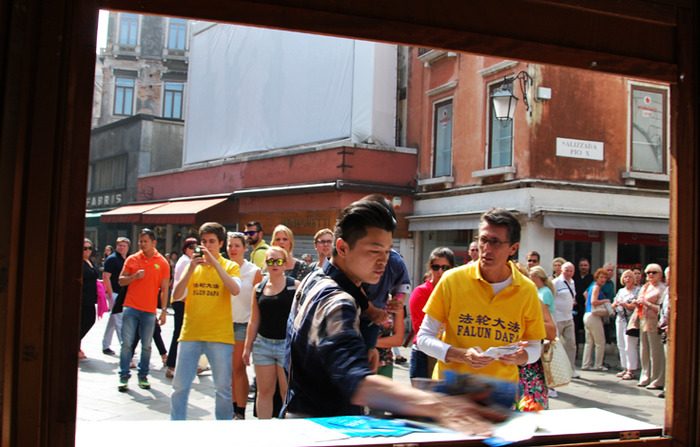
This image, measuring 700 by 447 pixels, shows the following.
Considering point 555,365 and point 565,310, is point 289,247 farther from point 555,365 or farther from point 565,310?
point 565,310

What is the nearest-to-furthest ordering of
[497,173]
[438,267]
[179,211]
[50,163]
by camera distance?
[50,163] < [438,267] < [497,173] < [179,211]

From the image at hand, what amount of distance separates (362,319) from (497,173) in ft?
39.2

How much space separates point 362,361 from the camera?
170cm

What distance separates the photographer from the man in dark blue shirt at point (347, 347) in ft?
5.29

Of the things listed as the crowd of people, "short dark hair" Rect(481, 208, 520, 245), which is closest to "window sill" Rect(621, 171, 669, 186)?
the crowd of people

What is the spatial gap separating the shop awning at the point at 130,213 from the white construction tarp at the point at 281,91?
8.36 ft

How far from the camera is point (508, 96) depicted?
1216 cm

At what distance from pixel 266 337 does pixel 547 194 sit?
30.8 feet

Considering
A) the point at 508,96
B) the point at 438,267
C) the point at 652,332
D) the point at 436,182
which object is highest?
the point at 508,96

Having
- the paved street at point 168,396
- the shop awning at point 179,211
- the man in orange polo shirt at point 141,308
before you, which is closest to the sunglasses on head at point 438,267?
the paved street at point 168,396

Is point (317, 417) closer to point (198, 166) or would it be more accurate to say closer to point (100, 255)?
point (198, 166)

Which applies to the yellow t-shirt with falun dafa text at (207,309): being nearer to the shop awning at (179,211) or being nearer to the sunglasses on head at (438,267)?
the sunglasses on head at (438,267)

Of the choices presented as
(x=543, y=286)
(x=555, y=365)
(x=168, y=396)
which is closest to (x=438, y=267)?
(x=555, y=365)

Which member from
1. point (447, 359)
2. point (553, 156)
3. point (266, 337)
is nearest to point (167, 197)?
point (553, 156)
